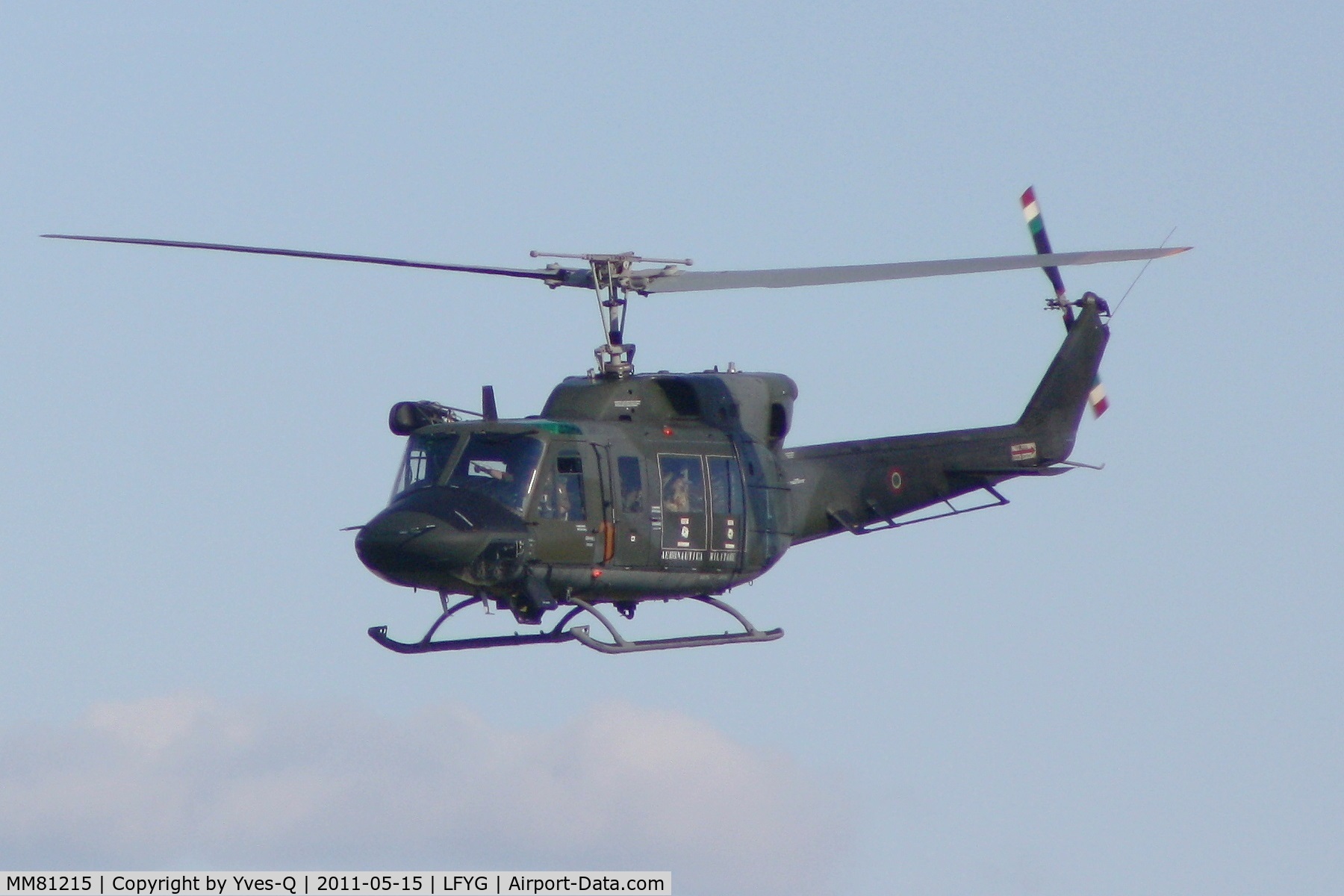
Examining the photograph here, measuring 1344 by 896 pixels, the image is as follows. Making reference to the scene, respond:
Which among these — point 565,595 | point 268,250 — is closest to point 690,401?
point 565,595

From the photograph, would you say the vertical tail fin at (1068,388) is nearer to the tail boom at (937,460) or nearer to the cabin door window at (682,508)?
the tail boom at (937,460)

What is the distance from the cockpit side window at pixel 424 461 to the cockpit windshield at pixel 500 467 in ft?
0.66

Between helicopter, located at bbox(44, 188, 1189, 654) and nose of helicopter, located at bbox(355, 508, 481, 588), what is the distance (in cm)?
2

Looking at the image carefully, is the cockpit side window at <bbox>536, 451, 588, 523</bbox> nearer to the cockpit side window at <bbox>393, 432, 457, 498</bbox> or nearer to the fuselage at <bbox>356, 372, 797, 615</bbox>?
the fuselage at <bbox>356, 372, 797, 615</bbox>

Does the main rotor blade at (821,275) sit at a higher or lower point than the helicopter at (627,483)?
higher

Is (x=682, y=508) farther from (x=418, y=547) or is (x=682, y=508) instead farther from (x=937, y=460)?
(x=937, y=460)

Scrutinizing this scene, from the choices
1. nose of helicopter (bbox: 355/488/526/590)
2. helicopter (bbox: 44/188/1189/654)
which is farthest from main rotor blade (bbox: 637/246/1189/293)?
nose of helicopter (bbox: 355/488/526/590)

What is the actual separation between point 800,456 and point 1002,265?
3.61 meters

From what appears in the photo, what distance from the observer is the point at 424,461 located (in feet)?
79.6

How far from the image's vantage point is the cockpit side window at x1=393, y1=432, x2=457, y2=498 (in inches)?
949

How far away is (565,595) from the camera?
2431cm

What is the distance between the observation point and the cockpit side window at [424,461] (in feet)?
79.1

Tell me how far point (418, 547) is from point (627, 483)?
9.43ft

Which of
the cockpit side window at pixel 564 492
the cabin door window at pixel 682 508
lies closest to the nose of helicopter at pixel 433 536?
the cockpit side window at pixel 564 492
